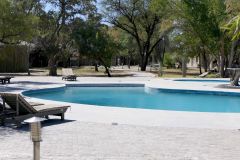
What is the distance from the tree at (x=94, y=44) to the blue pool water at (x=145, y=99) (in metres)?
10.9

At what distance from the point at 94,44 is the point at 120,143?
26.0 m

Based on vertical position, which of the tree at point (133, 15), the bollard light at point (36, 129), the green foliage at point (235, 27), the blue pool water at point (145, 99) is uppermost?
the tree at point (133, 15)

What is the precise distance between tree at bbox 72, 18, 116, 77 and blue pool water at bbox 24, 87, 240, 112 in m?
10.9

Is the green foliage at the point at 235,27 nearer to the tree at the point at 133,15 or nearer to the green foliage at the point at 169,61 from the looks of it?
the tree at the point at 133,15

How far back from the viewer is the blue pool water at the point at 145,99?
15734 mm

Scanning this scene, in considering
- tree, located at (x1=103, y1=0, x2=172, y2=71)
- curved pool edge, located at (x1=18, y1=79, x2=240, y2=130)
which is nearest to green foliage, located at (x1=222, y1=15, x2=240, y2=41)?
curved pool edge, located at (x1=18, y1=79, x2=240, y2=130)

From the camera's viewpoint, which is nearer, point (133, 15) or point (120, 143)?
point (120, 143)

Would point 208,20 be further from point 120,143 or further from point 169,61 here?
point 169,61

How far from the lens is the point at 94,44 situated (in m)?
32.9

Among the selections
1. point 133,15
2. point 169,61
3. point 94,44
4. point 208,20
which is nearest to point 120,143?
point 94,44

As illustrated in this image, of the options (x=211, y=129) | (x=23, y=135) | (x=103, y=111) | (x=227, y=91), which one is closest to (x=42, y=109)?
(x=23, y=135)

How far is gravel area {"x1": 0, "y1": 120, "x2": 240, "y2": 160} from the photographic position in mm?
6316

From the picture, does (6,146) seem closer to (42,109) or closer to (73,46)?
(42,109)

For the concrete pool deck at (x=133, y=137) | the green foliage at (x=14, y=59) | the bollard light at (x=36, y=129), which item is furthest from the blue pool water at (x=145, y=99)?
the green foliage at (x=14, y=59)
